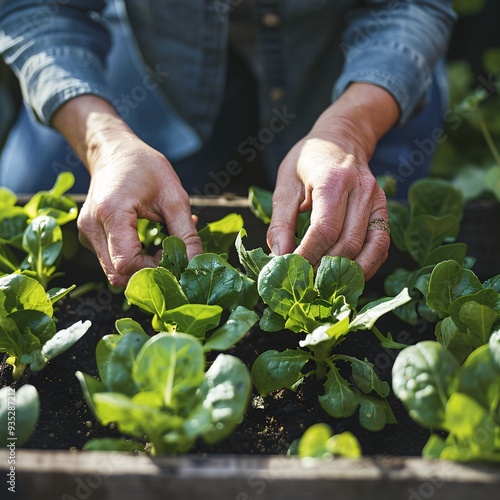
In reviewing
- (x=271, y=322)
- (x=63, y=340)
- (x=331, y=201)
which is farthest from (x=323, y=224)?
(x=63, y=340)

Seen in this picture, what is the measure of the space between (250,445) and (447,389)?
27 centimetres

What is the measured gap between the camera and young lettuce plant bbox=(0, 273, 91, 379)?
815 millimetres

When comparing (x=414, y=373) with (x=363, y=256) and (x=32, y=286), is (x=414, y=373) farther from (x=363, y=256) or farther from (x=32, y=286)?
(x=32, y=286)

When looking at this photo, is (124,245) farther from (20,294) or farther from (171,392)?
(171,392)

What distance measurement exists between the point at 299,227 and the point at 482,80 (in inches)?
62.0

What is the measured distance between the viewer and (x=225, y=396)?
2.07ft

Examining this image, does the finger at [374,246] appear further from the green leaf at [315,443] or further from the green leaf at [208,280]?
the green leaf at [315,443]

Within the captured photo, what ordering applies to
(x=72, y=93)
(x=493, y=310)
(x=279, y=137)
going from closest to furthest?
(x=493, y=310), (x=72, y=93), (x=279, y=137)

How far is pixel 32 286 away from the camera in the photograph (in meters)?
0.83

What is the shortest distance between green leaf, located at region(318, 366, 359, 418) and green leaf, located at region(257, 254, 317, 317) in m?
0.11

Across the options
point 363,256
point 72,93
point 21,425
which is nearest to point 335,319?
point 363,256

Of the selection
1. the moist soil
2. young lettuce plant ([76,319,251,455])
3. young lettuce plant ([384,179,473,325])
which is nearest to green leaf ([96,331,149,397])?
young lettuce plant ([76,319,251,455])

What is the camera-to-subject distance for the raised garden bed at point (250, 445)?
572 mm

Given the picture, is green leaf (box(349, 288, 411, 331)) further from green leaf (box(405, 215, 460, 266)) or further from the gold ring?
green leaf (box(405, 215, 460, 266))
